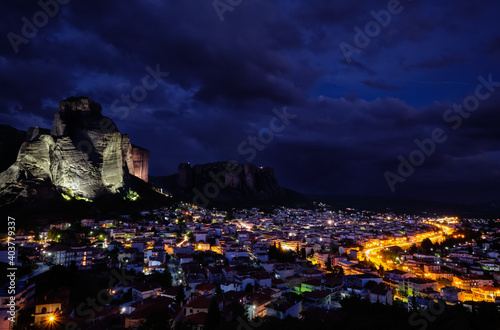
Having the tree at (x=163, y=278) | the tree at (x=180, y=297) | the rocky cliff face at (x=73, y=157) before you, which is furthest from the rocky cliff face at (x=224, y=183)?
the tree at (x=180, y=297)

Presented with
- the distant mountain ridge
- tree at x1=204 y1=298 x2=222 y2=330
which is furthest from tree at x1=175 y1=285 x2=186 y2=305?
the distant mountain ridge

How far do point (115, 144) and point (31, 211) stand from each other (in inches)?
807

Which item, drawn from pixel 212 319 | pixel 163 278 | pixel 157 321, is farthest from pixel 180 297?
pixel 163 278

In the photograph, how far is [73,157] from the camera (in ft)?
160

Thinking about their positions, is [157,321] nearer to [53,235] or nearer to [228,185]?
[53,235]

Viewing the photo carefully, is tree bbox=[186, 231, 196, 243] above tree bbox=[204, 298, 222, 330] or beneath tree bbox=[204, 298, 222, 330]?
above

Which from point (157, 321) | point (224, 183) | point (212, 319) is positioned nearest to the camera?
point (157, 321)

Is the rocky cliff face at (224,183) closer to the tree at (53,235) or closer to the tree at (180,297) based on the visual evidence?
the tree at (53,235)

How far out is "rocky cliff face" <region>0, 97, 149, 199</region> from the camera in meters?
44.2

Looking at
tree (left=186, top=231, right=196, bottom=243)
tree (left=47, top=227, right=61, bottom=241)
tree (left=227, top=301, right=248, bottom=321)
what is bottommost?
tree (left=227, top=301, right=248, bottom=321)

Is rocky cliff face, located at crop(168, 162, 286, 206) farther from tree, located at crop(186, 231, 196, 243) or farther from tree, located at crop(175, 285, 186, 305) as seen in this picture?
tree, located at crop(175, 285, 186, 305)

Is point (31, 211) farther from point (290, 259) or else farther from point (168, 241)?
point (290, 259)

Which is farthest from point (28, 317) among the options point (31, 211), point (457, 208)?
point (457, 208)

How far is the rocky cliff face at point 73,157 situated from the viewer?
4422 cm
